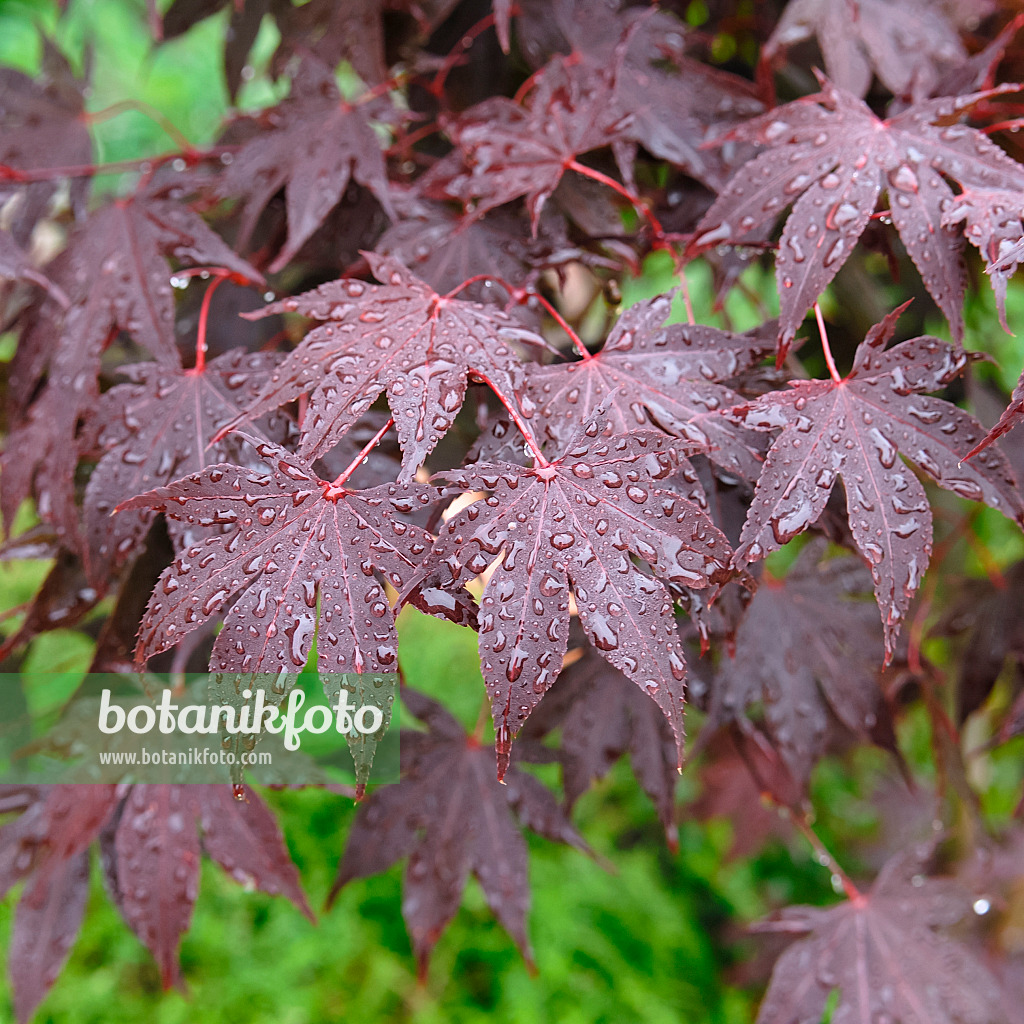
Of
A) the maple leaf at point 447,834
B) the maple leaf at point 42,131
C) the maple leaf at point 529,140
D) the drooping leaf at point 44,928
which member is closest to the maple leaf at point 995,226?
the maple leaf at point 529,140

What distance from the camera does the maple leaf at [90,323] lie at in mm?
756

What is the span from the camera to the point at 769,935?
1569 millimetres

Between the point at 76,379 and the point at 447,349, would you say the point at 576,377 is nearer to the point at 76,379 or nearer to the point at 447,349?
the point at 447,349

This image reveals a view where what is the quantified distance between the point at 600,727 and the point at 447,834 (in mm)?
222

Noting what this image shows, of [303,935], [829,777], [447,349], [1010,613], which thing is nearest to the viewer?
[447,349]

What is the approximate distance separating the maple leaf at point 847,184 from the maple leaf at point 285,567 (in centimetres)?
35

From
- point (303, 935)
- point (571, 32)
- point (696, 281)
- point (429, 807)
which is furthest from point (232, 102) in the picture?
point (696, 281)

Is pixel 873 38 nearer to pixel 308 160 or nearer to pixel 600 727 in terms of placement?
pixel 308 160

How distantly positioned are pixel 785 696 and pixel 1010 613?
1.25 ft

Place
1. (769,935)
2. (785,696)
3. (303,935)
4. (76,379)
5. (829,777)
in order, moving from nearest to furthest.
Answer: (76,379), (785,696), (769,935), (303,935), (829,777)

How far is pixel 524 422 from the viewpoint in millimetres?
572

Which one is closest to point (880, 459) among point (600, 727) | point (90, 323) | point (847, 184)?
point (847, 184)

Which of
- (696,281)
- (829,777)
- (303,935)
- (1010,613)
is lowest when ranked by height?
(829,777)

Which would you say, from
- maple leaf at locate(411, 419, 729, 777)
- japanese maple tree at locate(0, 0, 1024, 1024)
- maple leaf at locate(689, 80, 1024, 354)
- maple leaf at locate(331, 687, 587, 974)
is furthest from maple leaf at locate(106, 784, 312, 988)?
maple leaf at locate(689, 80, 1024, 354)
